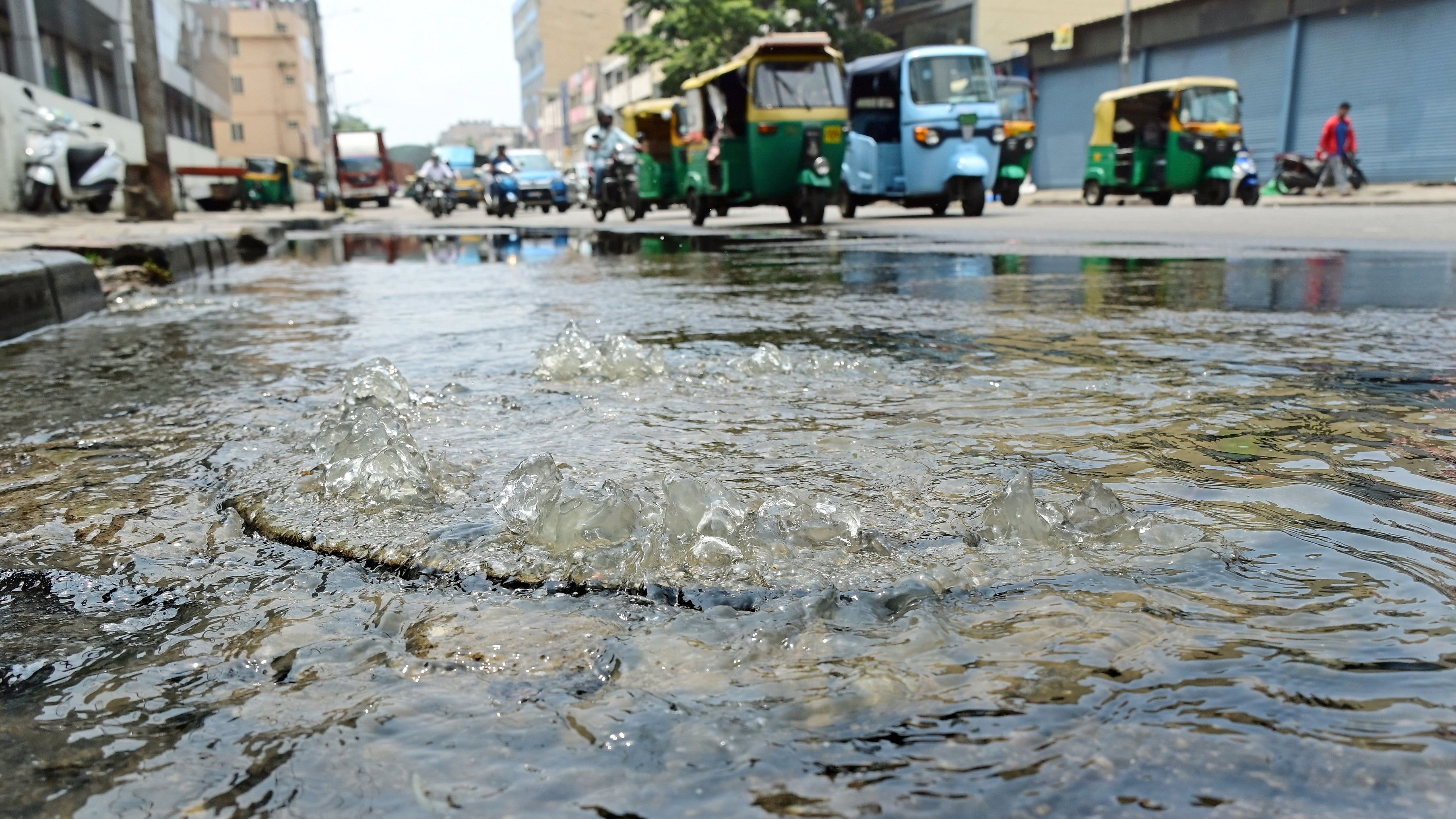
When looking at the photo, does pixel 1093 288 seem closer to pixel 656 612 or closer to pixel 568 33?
pixel 656 612

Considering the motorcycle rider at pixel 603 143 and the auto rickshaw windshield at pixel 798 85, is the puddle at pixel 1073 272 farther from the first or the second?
the motorcycle rider at pixel 603 143

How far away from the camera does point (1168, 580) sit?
1429 mm

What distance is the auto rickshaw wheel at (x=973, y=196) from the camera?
50.9 ft

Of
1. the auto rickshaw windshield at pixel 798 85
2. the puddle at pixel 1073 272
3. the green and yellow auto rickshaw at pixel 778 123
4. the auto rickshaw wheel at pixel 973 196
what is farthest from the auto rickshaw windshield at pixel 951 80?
the puddle at pixel 1073 272

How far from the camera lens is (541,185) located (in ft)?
89.4

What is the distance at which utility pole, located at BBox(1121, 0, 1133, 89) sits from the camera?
80.2ft

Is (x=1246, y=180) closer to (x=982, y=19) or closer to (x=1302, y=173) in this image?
(x=1302, y=173)

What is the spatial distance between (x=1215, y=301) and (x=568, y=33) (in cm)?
9523

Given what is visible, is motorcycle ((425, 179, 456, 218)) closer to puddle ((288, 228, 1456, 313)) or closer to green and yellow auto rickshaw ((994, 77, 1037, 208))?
green and yellow auto rickshaw ((994, 77, 1037, 208))

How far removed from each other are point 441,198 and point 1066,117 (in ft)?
52.8

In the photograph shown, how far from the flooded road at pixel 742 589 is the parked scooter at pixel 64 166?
15187mm

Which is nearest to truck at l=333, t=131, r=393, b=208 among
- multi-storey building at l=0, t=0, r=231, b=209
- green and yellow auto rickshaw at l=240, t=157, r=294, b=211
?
green and yellow auto rickshaw at l=240, t=157, r=294, b=211

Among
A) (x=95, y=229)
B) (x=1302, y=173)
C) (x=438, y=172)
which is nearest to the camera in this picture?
(x=95, y=229)

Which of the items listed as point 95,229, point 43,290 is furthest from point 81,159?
point 43,290
